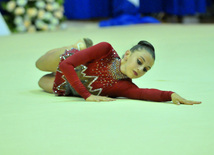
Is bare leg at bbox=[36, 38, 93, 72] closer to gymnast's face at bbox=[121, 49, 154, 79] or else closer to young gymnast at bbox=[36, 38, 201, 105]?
young gymnast at bbox=[36, 38, 201, 105]

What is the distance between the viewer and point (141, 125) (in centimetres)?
160

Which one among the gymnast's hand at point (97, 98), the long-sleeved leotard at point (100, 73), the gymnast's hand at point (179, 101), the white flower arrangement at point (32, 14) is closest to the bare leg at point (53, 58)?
the long-sleeved leotard at point (100, 73)

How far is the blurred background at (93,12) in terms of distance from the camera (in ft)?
20.5

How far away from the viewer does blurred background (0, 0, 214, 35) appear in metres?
6.26

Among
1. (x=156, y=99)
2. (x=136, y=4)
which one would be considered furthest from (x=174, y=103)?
(x=136, y=4)

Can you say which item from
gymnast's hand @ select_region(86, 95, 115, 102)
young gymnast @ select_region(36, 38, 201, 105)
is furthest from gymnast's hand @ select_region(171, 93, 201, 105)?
gymnast's hand @ select_region(86, 95, 115, 102)

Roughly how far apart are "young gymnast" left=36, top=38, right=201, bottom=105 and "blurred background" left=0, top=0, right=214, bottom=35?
12.8 ft

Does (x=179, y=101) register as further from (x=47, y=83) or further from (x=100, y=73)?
(x=47, y=83)

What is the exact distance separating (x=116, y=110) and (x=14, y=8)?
4.69m

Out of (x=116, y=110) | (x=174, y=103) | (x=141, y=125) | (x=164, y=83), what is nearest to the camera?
(x=141, y=125)

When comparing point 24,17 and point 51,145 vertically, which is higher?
point 51,145

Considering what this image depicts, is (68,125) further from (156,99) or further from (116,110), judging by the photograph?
(156,99)

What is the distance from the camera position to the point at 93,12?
7.48 meters

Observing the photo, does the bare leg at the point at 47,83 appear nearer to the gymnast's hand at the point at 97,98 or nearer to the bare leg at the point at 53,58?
the bare leg at the point at 53,58
